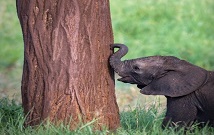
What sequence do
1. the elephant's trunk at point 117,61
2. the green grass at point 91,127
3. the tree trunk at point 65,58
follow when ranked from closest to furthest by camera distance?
the green grass at point 91,127 < the tree trunk at point 65,58 < the elephant's trunk at point 117,61

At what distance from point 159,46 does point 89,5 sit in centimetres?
688

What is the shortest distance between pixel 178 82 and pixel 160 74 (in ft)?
0.66

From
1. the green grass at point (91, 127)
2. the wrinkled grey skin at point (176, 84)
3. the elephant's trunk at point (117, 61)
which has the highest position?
the elephant's trunk at point (117, 61)

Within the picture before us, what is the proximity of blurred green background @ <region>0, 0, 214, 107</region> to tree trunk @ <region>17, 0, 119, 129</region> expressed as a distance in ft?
16.6

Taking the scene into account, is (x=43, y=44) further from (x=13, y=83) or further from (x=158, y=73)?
(x=13, y=83)

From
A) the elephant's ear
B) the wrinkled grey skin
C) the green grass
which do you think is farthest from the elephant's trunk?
the green grass

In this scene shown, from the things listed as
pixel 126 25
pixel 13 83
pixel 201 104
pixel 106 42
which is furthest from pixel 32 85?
pixel 126 25

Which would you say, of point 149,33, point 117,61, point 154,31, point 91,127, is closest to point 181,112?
point 117,61

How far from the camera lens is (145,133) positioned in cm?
663

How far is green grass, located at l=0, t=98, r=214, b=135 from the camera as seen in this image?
21.9ft

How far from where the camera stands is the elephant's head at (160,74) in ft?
23.0

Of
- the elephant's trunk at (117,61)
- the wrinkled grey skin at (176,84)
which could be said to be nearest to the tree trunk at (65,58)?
the elephant's trunk at (117,61)

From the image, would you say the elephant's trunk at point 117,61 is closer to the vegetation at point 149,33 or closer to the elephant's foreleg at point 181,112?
the elephant's foreleg at point 181,112

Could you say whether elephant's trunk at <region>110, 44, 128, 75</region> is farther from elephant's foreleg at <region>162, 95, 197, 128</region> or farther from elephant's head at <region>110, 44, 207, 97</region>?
elephant's foreleg at <region>162, 95, 197, 128</region>
